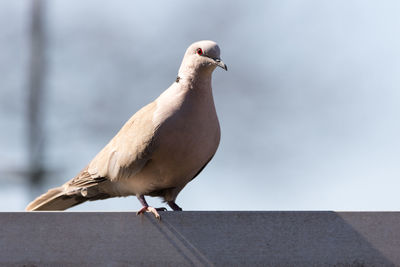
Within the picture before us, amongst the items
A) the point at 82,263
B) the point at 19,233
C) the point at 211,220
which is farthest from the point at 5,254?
→ the point at 211,220

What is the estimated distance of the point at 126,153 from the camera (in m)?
4.56

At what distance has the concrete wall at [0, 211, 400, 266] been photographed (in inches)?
140

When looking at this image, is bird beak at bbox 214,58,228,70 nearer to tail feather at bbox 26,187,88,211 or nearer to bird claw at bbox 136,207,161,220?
bird claw at bbox 136,207,161,220

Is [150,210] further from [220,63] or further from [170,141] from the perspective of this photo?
[220,63]

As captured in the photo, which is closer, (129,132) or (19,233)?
(19,233)

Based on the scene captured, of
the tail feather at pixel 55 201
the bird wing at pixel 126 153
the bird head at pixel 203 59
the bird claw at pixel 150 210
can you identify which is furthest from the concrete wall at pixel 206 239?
the tail feather at pixel 55 201

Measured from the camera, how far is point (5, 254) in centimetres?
355

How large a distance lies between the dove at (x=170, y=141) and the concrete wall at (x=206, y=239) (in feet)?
2.02

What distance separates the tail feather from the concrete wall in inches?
60.4

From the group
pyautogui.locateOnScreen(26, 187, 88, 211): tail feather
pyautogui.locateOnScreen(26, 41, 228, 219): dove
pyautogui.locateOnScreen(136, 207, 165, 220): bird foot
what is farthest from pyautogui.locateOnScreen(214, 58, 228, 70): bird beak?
pyautogui.locateOnScreen(26, 187, 88, 211): tail feather

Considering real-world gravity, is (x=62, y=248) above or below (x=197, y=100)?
below

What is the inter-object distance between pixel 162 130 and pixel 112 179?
2.17ft

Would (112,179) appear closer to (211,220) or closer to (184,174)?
(184,174)

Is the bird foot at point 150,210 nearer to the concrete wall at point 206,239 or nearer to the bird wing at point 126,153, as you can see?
the concrete wall at point 206,239
